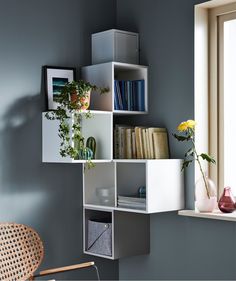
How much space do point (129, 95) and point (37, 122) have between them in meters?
0.60

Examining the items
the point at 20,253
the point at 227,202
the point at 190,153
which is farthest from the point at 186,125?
the point at 20,253

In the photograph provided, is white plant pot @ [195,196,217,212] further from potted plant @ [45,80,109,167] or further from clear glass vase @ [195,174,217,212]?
potted plant @ [45,80,109,167]

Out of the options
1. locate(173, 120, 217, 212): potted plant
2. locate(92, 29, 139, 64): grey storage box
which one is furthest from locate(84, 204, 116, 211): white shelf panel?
locate(92, 29, 139, 64): grey storage box

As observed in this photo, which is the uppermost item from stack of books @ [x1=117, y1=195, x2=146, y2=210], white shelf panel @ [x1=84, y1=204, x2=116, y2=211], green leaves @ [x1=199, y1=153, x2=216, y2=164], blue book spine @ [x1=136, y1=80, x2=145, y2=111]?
blue book spine @ [x1=136, y1=80, x2=145, y2=111]

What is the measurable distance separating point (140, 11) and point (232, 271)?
171 cm

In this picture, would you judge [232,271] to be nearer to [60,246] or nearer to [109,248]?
[109,248]

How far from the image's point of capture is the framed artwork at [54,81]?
10.9ft

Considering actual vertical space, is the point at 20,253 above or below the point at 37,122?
below

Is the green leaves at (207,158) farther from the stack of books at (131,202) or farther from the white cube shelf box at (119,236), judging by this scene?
the white cube shelf box at (119,236)

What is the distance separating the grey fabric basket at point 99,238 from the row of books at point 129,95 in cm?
73

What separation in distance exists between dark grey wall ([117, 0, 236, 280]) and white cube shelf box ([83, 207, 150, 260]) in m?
0.06

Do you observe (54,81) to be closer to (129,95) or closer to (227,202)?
(129,95)

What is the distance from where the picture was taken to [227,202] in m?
2.97

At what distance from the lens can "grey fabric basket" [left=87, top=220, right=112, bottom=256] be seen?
11.0 ft
